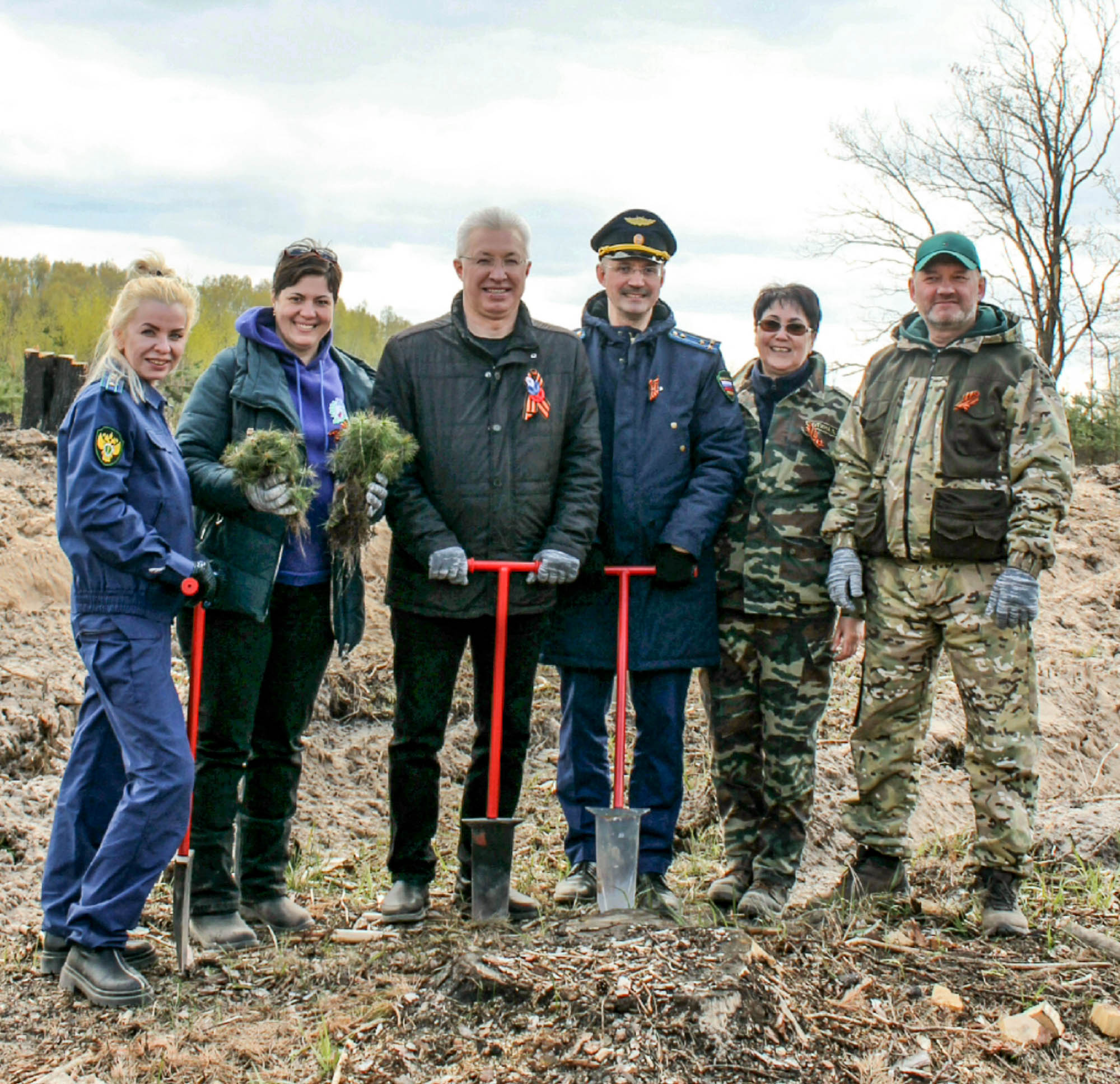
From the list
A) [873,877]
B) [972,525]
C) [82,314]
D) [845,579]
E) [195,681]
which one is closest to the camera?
[195,681]

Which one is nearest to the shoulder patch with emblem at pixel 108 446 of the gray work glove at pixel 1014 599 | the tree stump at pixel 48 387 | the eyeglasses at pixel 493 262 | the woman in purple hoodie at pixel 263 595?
the woman in purple hoodie at pixel 263 595

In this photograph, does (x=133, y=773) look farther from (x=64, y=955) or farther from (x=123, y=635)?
(x=64, y=955)

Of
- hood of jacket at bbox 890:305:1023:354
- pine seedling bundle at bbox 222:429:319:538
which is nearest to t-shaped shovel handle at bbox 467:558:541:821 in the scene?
pine seedling bundle at bbox 222:429:319:538

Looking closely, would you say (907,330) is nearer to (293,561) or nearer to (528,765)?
(293,561)

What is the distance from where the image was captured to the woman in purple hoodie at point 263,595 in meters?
4.12

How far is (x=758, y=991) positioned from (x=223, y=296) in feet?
115

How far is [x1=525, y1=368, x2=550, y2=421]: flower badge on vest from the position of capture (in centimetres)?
437

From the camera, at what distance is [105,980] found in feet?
12.3

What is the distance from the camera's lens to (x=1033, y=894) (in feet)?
17.0

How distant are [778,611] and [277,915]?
221cm

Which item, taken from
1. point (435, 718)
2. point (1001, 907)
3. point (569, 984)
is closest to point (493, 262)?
point (435, 718)

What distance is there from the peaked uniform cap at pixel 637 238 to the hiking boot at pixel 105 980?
305 centimetres

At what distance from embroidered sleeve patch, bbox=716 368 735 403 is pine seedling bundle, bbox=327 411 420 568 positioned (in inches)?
50.2

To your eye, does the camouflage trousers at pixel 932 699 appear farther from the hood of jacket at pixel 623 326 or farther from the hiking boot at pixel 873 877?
the hood of jacket at pixel 623 326
